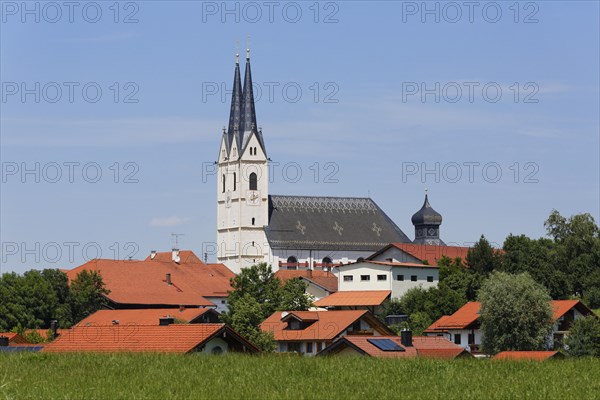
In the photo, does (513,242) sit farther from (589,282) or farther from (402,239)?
(402,239)

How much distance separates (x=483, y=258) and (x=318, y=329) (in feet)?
129

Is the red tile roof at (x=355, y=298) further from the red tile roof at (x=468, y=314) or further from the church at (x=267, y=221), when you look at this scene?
the church at (x=267, y=221)

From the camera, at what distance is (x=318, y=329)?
218ft

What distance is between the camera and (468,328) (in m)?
80.1

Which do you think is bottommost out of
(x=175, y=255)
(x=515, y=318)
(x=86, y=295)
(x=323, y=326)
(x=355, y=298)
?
(x=323, y=326)

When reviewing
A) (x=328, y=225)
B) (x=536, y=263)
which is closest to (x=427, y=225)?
(x=328, y=225)

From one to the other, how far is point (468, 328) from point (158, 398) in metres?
61.4

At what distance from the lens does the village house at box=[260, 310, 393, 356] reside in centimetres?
6512

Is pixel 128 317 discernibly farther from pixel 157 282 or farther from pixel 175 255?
pixel 175 255

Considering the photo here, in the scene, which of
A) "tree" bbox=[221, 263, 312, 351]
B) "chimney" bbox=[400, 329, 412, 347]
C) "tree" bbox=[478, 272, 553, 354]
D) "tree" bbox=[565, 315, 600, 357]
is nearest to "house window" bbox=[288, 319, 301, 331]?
"tree" bbox=[221, 263, 312, 351]

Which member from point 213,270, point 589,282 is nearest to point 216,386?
point 589,282

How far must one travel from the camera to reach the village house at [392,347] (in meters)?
42.4

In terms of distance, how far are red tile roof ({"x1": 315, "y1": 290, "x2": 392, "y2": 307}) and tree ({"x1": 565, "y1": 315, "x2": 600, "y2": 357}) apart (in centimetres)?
3528

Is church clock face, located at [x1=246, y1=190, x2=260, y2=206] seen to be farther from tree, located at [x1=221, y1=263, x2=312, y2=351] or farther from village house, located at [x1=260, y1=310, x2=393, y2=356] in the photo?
village house, located at [x1=260, y1=310, x2=393, y2=356]
